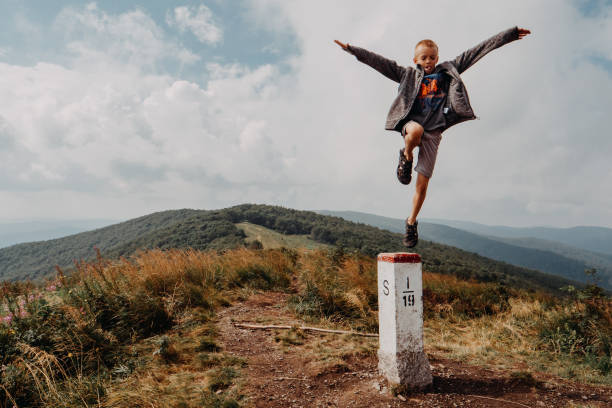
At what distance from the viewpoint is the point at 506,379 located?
336 centimetres

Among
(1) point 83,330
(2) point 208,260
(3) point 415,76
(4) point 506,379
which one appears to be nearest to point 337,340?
(4) point 506,379

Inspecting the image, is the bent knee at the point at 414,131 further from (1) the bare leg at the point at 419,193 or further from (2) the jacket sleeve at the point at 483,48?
(2) the jacket sleeve at the point at 483,48

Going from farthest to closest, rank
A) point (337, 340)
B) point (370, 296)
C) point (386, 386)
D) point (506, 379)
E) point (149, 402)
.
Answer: point (370, 296)
point (337, 340)
point (506, 379)
point (386, 386)
point (149, 402)

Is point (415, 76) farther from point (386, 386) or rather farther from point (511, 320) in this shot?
point (511, 320)

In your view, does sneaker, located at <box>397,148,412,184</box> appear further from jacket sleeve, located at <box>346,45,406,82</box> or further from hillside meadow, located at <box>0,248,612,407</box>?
hillside meadow, located at <box>0,248,612,407</box>

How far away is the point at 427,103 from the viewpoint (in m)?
3.28

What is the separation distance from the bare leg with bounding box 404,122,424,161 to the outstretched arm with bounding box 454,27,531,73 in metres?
0.91

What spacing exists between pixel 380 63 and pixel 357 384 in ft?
12.0

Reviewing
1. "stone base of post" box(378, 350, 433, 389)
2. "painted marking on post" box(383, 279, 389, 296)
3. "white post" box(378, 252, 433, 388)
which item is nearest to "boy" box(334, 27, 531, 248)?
"white post" box(378, 252, 433, 388)

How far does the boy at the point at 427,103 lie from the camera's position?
3145 mm

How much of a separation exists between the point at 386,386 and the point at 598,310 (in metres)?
4.94

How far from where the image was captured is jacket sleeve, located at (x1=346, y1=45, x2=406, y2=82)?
3564mm

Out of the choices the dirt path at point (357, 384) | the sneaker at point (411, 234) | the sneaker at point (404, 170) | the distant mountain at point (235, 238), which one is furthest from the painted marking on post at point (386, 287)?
the distant mountain at point (235, 238)

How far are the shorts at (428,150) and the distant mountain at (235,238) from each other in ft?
185
